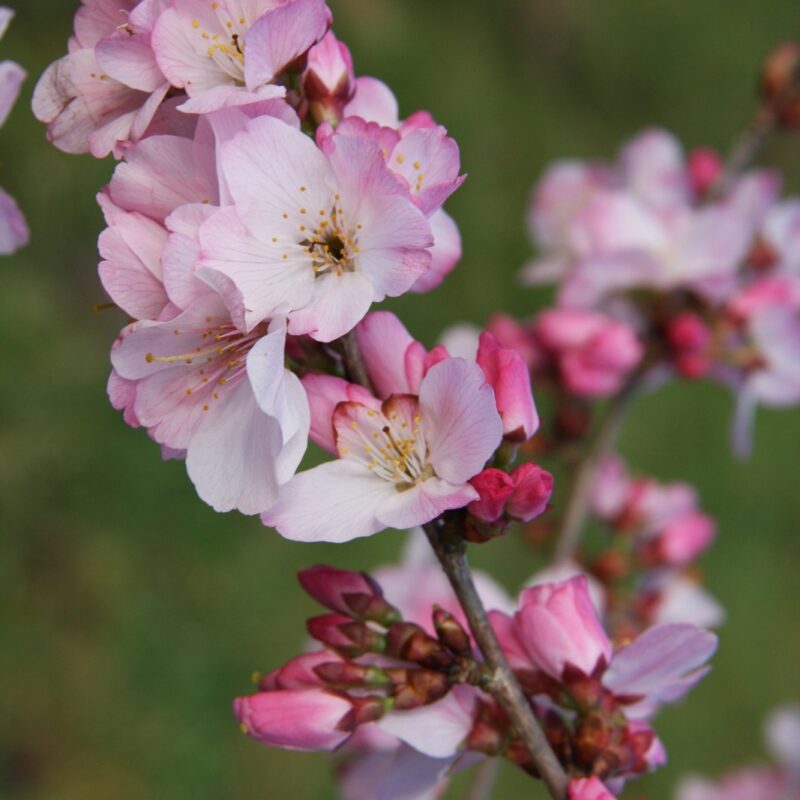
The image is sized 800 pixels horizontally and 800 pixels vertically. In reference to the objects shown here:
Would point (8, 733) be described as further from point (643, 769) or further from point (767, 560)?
point (767, 560)

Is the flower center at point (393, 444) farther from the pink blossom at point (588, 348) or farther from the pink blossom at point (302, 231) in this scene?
the pink blossom at point (588, 348)

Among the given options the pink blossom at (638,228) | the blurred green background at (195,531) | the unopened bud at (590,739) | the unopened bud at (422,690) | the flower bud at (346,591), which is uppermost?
the pink blossom at (638,228)

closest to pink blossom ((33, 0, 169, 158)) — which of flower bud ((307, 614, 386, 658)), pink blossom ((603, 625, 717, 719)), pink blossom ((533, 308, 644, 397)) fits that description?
flower bud ((307, 614, 386, 658))

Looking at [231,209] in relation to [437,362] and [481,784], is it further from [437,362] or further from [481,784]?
[481,784]

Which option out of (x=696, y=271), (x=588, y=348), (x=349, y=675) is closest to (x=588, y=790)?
(x=349, y=675)

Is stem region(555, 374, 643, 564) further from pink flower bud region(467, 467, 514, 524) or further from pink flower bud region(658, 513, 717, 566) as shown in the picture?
pink flower bud region(467, 467, 514, 524)

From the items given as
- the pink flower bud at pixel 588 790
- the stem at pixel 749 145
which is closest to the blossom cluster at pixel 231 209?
the pink flower bud at pixel 588 790

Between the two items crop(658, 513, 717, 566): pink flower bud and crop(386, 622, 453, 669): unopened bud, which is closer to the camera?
crop(386, 622, 453, 669): unopened bud
